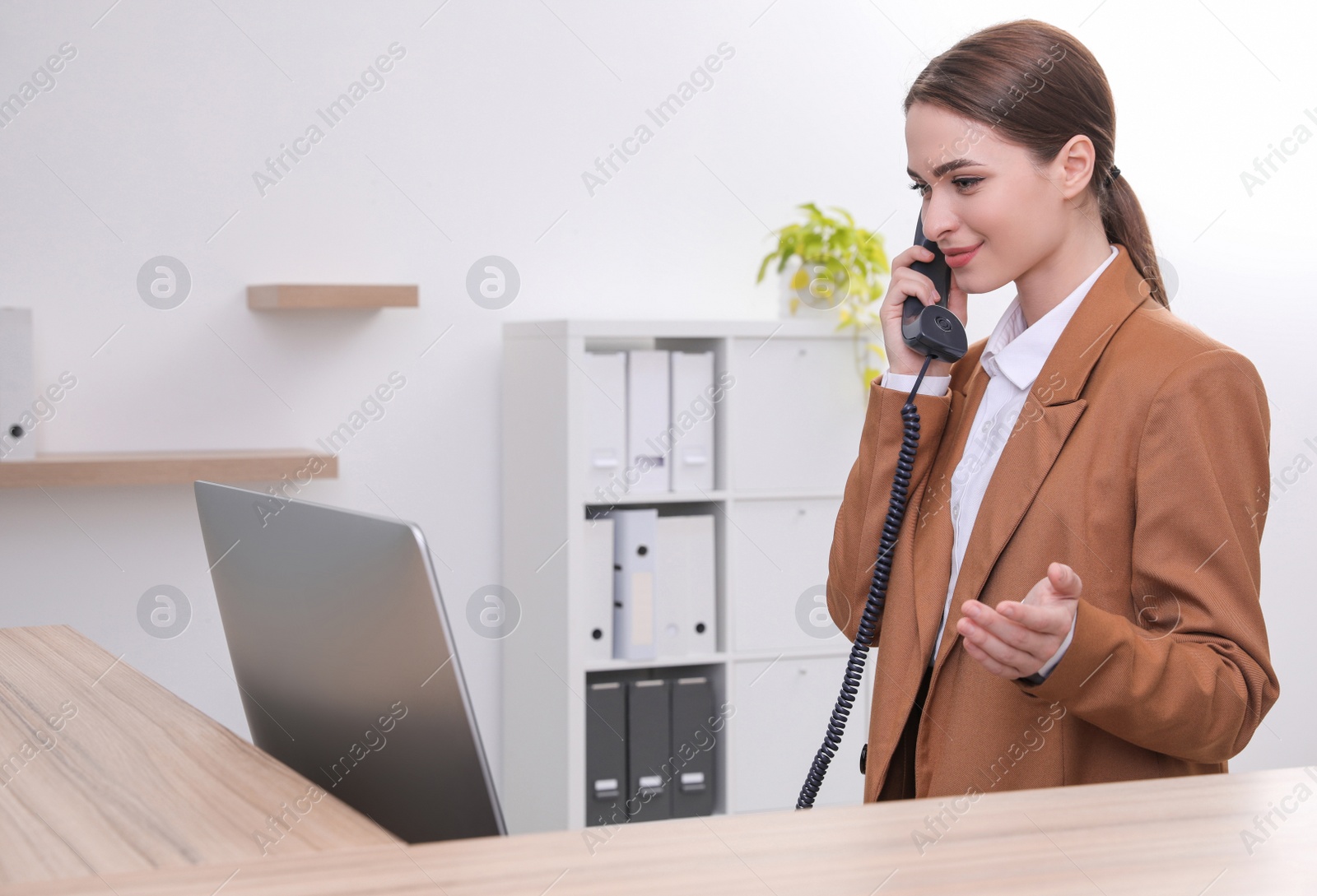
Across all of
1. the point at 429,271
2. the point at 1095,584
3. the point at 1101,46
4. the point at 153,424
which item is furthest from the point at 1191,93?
the point at 153,424

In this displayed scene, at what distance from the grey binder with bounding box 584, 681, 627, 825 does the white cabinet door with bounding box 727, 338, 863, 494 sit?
0.59 meters

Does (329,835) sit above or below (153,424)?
below

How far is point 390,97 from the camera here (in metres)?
2.94

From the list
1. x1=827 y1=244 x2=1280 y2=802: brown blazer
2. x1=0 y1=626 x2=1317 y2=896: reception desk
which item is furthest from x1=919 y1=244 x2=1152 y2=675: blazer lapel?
x1=0 y1=626 x2=1317 y2=896: reception desk

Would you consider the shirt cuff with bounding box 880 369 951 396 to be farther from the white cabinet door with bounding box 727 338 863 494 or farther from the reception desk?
the white cabinet door with bounding box 727 338 863 494

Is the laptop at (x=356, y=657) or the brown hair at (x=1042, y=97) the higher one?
the brown hair at (x=1042, y=97)

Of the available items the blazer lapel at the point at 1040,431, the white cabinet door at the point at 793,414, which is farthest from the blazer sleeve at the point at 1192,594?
the white cabinet door at the point at 793,414

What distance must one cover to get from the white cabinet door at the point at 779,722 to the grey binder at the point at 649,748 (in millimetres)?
164

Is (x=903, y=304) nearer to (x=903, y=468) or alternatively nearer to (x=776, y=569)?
(x=903, y=468)

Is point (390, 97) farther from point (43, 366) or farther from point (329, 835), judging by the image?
point (329, 835)

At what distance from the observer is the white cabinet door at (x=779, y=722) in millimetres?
2918

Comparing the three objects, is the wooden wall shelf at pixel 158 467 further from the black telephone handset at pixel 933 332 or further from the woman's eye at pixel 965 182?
the woman's eye at pixel 965 182

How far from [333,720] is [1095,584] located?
32.4 inches

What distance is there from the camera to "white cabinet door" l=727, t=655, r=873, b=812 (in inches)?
115
